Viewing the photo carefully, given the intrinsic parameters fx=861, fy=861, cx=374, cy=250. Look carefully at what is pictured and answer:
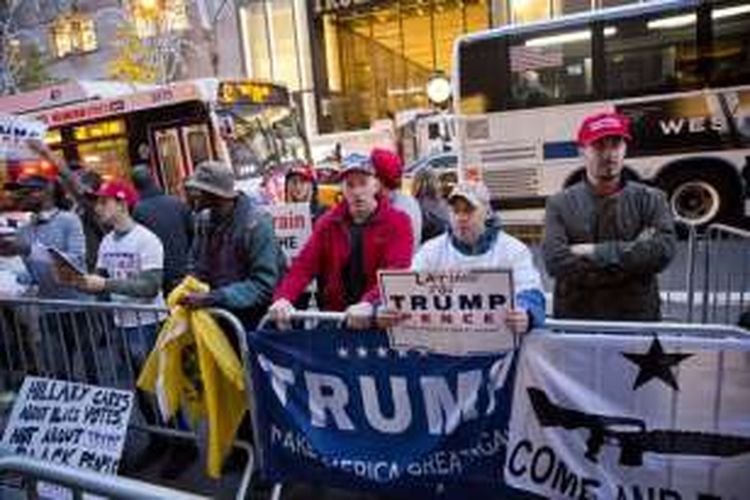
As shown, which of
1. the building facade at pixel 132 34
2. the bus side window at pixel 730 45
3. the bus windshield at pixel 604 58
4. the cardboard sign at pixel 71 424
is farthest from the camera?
the building facade at pixel 132 34

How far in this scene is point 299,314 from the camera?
4387 mm

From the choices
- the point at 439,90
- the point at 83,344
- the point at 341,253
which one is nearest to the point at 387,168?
the point at 341,253

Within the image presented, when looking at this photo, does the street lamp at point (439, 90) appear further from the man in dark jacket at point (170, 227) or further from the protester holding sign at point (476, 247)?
the protester holding sign at point (476, 247)

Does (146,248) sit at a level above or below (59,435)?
above

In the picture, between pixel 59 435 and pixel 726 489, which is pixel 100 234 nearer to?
pixel 59 435

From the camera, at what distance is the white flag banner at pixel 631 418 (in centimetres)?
339

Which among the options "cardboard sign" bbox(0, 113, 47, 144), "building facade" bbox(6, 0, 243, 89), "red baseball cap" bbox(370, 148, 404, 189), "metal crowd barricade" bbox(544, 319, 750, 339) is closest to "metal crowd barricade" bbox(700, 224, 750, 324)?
"red baseball cap" bbox(370, 148, 404, 189)

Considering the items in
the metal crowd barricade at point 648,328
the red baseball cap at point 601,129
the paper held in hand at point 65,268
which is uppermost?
the red baseball cap at point 601,129

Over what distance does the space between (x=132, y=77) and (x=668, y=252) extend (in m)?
27.2

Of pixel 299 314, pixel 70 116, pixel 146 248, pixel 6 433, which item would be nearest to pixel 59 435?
pixel 6 433

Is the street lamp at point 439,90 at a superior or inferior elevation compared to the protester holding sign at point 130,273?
superior

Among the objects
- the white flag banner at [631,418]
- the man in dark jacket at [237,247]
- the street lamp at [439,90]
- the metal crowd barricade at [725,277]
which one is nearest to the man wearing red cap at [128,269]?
the man in dark jacket at [237,247]

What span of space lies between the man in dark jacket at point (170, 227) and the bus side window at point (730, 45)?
388 inches

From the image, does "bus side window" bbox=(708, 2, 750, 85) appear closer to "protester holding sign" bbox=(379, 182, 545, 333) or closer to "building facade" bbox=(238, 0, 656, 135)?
"protester holding sign" bbox=(379, 182, 545, 333)
